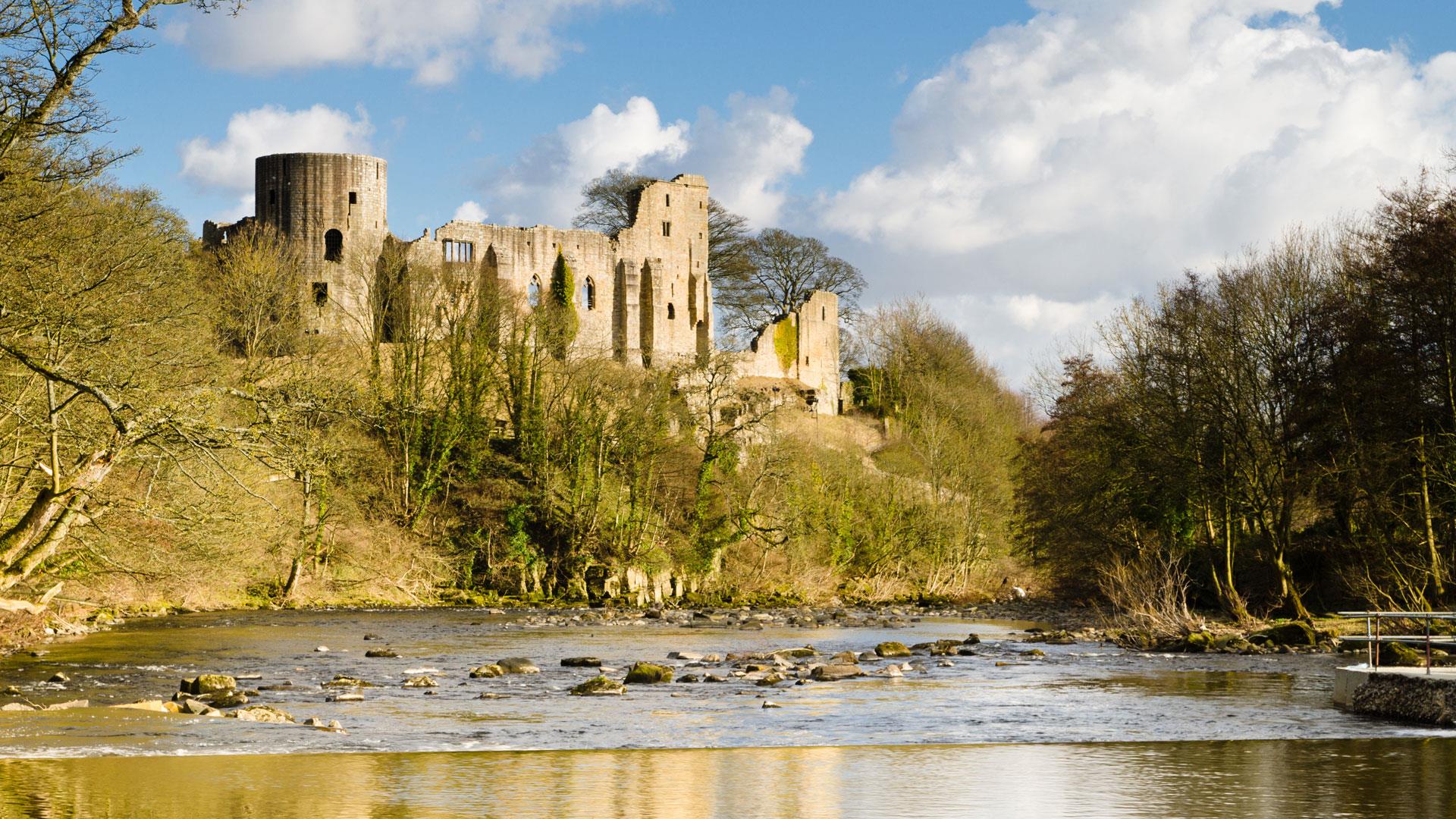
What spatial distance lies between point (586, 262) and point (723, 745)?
59.2m

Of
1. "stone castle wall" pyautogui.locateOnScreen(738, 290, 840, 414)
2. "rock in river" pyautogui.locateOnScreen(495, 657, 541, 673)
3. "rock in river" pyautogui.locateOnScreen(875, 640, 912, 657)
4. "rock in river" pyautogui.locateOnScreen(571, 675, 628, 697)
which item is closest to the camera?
"rock in river" pyautogui.locateOnScreen(571, 675, 628, 697)

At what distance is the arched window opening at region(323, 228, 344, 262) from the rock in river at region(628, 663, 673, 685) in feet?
151

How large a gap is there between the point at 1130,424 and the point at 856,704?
64.5ft

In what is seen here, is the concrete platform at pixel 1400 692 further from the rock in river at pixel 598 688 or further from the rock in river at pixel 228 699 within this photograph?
the rock in river at pixel 228 699

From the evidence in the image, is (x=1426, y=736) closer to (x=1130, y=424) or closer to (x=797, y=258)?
(x=1130, y=424)

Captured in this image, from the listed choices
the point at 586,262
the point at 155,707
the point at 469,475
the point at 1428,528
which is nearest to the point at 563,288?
the point at 586,262

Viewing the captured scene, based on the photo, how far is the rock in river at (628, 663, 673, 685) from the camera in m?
19.2

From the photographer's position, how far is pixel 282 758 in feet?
37.0

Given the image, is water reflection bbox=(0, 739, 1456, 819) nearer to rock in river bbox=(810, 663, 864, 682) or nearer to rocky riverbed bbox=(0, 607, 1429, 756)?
rocky riverbed bbox=(0, 607, 1429, 756)

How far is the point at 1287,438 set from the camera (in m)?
29.2

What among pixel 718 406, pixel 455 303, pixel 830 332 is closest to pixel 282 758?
pixel 718 406

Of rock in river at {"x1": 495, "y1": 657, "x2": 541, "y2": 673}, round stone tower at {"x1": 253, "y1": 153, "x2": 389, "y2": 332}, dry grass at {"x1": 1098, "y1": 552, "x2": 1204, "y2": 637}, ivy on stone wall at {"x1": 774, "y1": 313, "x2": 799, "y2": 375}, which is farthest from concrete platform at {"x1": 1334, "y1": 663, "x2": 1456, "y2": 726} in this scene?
ivy on stone wall at {"x1": 774, "y1": 313, "x2": 799, "y2": 375}

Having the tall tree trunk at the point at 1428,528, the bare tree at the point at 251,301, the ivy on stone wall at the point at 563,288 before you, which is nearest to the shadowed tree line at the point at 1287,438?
the tall tree trunk at the point at 1428,528

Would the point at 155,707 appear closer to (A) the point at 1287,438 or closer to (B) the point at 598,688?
(B) the point at 598,688
